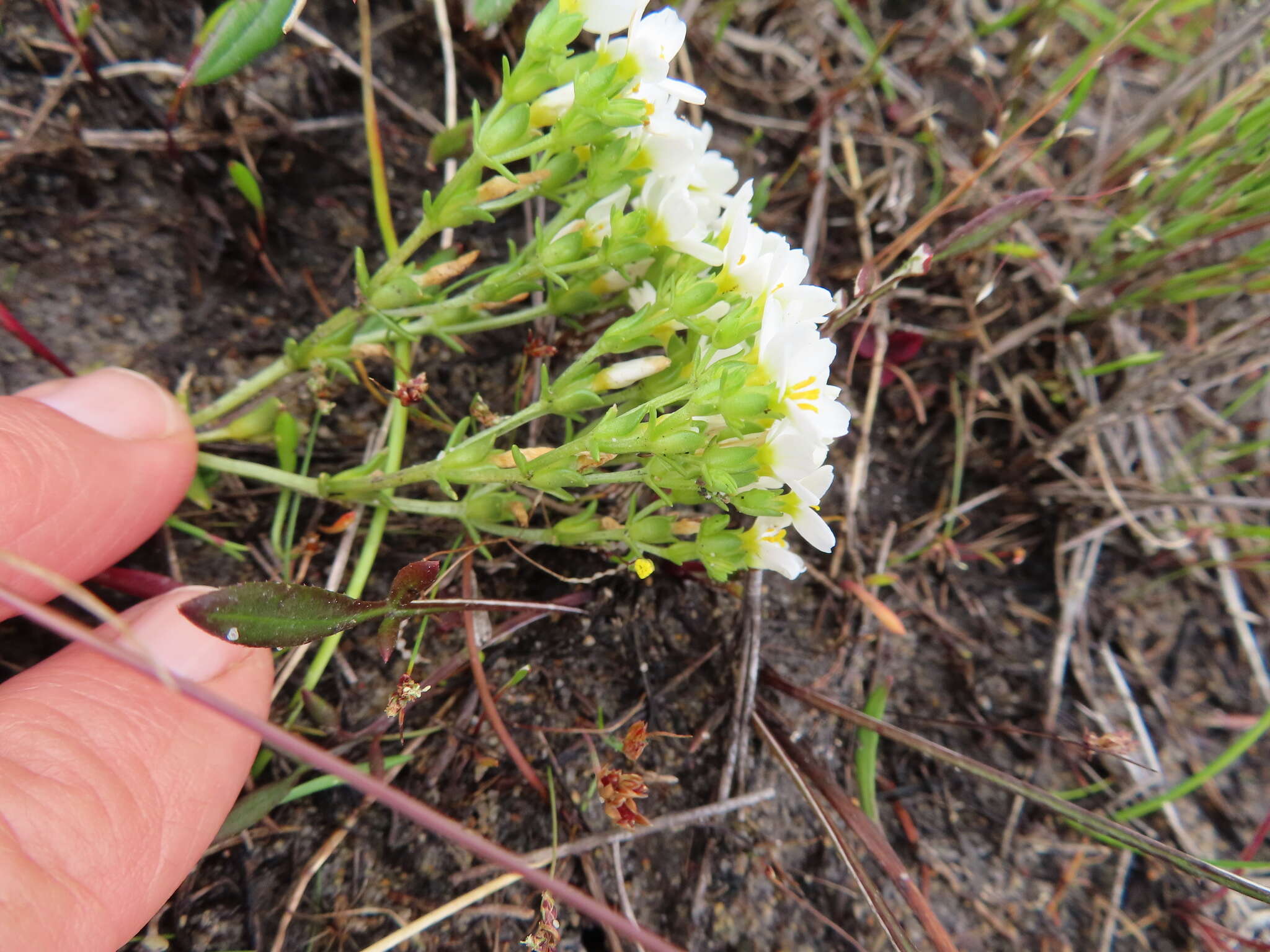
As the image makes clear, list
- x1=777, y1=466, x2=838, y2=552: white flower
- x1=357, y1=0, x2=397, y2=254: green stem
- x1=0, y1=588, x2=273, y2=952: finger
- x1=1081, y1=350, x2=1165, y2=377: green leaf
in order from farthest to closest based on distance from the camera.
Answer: x1=1081, y1=350, x2=1165, y2=377: green leaf
x1=357, y1=0, x2=397, y2=254: green stem
x1=777, y1=466, x2=838, y2=552: white flower
x1=0, y1=588, x2=273, y2=952: finger

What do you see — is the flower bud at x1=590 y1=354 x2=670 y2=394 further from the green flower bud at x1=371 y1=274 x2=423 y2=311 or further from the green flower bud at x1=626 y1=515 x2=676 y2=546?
the green flower bud at x1=371 y1=274 x2=423 y2=311

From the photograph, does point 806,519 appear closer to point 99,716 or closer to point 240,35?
point 99,716

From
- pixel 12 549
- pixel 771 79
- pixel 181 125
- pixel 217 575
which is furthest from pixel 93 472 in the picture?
pixel 771 79

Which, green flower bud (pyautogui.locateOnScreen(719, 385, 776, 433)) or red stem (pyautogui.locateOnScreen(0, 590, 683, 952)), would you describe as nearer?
red stem (pyautogui.locateOnScreen(0, 590, 683, 952))

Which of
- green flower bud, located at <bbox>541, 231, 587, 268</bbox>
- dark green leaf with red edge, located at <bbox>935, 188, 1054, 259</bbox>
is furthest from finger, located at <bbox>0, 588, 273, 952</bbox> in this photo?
dark green leaf with red edge, located at <bbox>935, 188, 1054, 259</bbox>

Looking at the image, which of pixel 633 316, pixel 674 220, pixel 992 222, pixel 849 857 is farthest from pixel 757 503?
pixel 992 222

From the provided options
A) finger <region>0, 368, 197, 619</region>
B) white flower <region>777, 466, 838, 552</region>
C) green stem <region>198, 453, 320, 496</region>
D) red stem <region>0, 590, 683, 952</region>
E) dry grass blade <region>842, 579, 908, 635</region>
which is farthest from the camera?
dry grass blade <region>842, 579, 908, 635</region>
